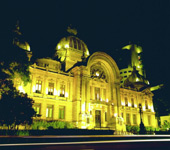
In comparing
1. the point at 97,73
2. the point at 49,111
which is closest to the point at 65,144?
the point at 49,111

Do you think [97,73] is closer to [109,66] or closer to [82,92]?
[109,66]

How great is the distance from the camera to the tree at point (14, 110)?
17.3 meters

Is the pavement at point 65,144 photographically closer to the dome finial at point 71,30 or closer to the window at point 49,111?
the window at point 49,111

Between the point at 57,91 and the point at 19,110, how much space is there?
14.7m

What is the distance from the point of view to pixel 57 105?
31750 mm

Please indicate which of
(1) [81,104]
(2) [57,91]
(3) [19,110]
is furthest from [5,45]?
(1) [81,104]

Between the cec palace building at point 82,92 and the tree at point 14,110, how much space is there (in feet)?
32.3

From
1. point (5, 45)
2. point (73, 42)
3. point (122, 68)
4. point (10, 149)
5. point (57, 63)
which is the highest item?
point (122, 68)

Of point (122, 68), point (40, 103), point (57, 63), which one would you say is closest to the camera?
point (40, 103)

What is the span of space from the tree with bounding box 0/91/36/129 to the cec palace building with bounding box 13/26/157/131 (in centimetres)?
983

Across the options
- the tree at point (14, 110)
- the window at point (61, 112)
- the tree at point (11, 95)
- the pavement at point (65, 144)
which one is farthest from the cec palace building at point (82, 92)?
the pavement at point (65, 144)

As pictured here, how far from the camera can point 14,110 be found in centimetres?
1777

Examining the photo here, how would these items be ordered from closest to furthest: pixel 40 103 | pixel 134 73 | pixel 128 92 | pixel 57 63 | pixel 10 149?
1. pixel 10 149
2. pixel 40 103
3. pixel 57 63
4. pixel 128 92
5. pixel 134 73

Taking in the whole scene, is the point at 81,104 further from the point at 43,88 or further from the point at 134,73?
the point at 134,73
